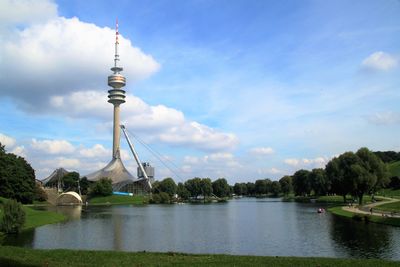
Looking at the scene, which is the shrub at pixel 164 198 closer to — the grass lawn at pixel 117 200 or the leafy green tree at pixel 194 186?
the grass lawn at pixel 117 200

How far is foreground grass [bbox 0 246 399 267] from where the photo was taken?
1994 centimetres

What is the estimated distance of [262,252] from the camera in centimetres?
2827

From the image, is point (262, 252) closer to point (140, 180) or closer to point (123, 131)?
point (140, 180)

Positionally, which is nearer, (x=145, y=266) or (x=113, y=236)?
(x=145, y=266)

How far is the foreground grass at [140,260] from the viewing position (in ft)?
65.4

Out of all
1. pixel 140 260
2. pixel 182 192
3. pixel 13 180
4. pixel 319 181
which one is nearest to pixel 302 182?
pixel 319 181

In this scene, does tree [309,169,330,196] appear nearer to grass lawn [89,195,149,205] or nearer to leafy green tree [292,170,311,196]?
leafy green tree [292,170,311,196]

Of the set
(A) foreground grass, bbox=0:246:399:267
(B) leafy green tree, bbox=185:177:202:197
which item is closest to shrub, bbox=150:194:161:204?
(B) leafy green tree, bbox=185:177:202:197

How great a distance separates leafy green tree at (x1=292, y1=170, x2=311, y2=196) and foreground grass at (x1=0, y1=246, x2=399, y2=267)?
10757 cm

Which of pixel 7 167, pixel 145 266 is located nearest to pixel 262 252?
pixel 145 266

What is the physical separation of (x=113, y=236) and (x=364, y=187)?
171 ft

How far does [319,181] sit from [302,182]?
39.5 ft

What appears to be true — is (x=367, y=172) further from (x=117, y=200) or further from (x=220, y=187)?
(x=220, y=187)

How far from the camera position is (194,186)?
16288 cm
